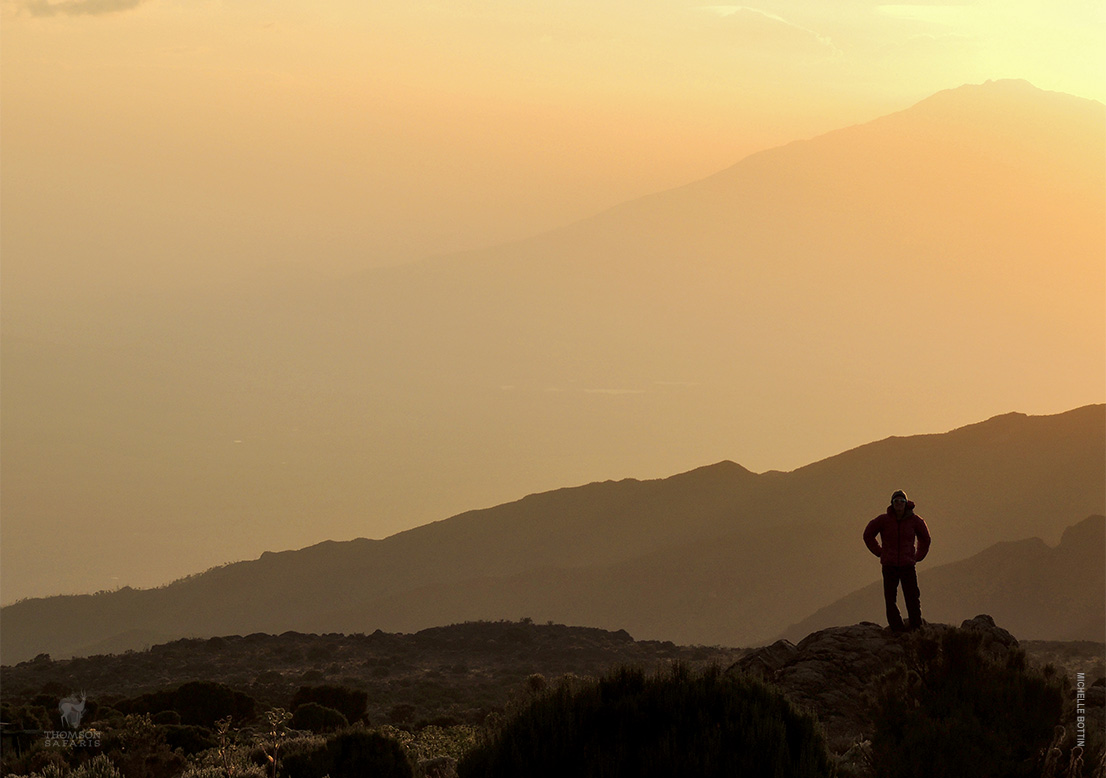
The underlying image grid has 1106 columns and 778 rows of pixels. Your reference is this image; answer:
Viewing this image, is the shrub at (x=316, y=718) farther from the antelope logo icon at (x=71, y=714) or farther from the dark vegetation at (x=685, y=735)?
the antelope logo icon at (x=71, y=714)

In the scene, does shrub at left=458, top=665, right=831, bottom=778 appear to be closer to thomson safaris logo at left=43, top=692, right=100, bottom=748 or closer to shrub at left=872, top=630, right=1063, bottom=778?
shrub at left=872, top=630, right=1063, bottom=778

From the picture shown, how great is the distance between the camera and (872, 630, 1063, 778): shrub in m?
12.6

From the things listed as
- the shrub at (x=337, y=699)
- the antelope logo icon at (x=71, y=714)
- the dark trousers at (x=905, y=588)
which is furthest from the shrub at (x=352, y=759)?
the shrub at (x=337, y=699)

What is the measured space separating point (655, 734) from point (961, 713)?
4255 mm

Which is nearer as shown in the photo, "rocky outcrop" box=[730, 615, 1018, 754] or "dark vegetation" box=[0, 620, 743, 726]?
"rocky outcrop" box=[730, 615, 1018, 754]

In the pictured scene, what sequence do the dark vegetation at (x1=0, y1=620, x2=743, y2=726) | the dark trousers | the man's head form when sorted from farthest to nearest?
the dark vegetation at (x1=0, y1=620, x2=743, y2=726), the dark trousers, the man's head

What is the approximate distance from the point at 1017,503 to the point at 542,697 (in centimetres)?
13103

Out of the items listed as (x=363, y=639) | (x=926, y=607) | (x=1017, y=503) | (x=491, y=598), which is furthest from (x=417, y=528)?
(x=363, y=639)

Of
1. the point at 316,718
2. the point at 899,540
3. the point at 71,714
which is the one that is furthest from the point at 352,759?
the point at 316,718

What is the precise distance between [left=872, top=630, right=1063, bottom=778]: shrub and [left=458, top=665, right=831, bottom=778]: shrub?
2.13 meters

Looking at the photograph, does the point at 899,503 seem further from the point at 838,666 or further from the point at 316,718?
the point at 316,718

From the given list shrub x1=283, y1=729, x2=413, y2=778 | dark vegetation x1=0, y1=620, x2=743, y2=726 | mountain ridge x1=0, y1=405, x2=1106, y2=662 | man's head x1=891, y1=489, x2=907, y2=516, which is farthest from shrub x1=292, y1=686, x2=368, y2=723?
mountain ridge x1=0, y1=405, x2=1106, y2=662

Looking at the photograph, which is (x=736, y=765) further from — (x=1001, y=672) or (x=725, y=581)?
(x=725, y=581)

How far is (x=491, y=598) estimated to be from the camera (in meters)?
152
